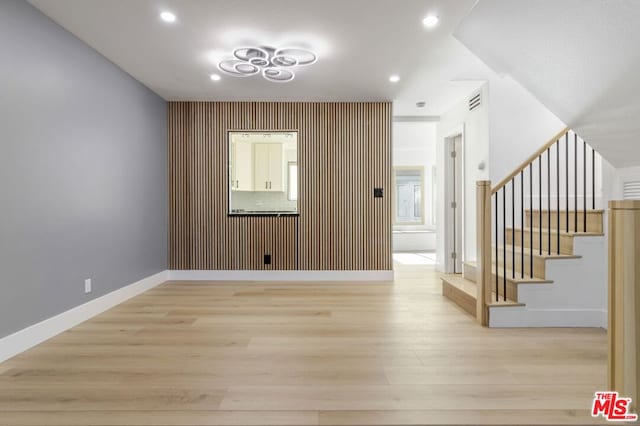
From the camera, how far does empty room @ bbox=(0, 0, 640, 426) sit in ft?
6.80

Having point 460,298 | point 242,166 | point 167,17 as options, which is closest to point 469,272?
point 460,298

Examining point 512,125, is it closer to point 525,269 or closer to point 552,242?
point 552,242

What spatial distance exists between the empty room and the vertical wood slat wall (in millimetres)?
36

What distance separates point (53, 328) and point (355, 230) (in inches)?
156

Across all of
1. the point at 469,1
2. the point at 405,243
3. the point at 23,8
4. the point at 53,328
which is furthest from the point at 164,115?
the point at 405,243

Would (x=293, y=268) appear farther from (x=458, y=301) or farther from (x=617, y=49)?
(x=617, y=49)

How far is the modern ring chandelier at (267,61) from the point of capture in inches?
143

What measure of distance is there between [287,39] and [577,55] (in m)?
2.50

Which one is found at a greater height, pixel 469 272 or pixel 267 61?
pixel 267 61

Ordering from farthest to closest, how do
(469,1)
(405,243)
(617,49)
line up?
(405,243)
(469,1)
(617,49)

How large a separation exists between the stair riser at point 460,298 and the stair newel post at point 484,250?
0.17 meters

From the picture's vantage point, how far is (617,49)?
2.24m

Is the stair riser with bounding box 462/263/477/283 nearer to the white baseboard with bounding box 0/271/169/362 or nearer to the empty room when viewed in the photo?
the empty room

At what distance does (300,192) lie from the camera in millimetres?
5625
